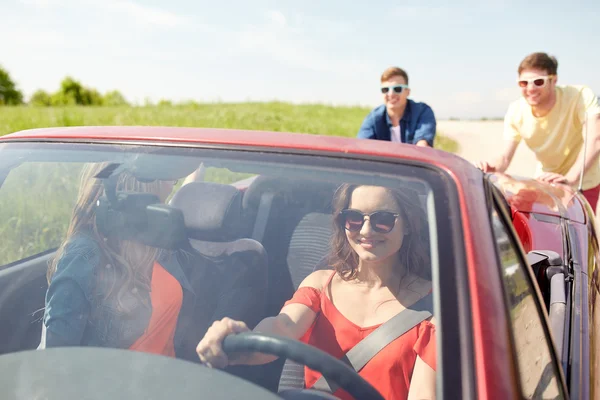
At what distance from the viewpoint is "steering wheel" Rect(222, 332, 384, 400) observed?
1.15 m

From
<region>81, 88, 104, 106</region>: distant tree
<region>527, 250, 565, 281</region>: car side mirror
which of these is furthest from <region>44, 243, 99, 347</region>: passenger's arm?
<region>81, 88, 104, 106</region>: distant tree

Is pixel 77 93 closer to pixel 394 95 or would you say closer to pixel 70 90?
pixel 70 90

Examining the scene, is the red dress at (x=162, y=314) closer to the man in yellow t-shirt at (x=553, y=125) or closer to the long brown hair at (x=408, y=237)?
the long brown hair at (x=408, y=237)

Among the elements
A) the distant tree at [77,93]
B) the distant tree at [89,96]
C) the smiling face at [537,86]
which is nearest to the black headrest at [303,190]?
the smiling face at [537,86]

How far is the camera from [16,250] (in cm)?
202

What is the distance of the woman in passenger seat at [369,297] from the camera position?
126 cm

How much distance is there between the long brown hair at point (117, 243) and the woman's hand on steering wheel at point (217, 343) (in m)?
0.29

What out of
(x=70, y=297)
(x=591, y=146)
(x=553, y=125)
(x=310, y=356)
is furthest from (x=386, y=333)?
(x=553, y=125)

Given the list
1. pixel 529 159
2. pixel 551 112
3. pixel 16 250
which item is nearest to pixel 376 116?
pixel 551 112

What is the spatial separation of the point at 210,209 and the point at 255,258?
0.87ft

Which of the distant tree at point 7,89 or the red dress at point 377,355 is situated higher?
the distant tree at point 7,89

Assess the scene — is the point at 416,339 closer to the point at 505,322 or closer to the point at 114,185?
the point at 505,322

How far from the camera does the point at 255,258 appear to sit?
5.26ft

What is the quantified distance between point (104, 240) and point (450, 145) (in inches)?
708
